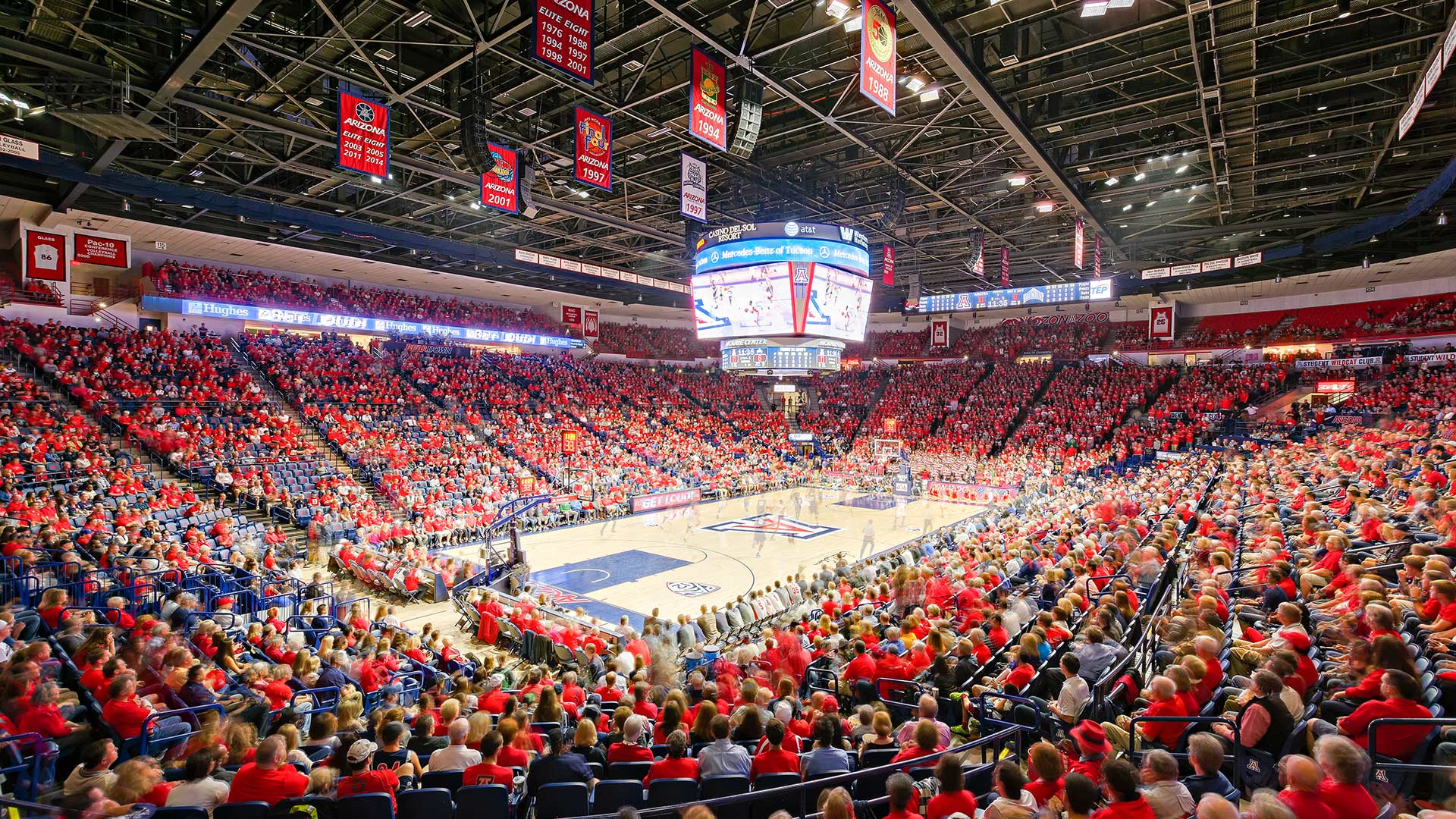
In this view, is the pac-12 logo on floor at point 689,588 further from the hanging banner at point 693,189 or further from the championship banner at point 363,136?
the championship banner at point 363,136

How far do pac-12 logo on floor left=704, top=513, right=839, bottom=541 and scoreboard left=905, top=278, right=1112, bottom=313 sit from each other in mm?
10553

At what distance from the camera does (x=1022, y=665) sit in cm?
620

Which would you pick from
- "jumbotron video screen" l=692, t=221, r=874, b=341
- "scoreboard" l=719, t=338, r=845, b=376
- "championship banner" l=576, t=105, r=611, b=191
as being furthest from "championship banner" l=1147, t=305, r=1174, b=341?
"championship banner" l=576, t=105, r=611, b=191

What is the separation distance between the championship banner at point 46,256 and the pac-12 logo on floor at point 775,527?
72.3 feet

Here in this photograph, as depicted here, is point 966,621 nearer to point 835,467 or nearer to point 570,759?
point 570,759

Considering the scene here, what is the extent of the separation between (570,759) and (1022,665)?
13.6ft

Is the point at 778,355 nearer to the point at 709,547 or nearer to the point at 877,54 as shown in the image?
the point at 709,547

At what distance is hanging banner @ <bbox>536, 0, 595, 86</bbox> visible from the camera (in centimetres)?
862

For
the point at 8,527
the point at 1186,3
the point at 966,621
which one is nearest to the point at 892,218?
the point at 1186,3

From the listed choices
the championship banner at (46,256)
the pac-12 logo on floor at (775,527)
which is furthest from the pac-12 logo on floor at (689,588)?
the championship banner at (46,256)

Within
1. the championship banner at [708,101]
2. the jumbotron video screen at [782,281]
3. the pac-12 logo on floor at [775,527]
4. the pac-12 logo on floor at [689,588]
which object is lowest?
the pac-12 logo on floor at [689,588]

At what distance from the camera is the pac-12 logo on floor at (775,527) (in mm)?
21672

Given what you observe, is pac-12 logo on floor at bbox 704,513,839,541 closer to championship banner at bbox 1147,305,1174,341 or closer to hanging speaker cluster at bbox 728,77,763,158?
hanging speaker cluster at bbox 728,77,763,158

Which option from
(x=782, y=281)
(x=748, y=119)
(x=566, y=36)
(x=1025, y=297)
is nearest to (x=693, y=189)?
(x=782, y=281)
